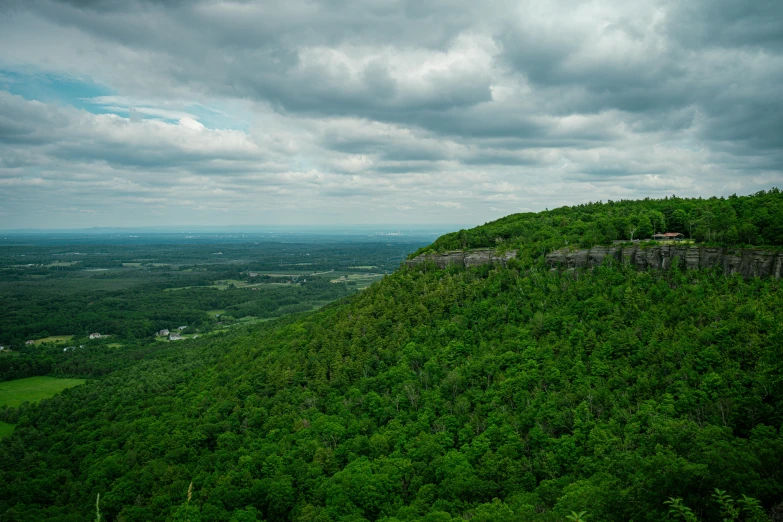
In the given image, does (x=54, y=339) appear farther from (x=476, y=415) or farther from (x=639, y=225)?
(x=639, y=225)

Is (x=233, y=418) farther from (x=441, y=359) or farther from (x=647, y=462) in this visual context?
(x=647, y=462)

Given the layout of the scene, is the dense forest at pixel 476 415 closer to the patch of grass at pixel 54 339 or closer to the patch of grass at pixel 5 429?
the patch of grass at pixel 5 429

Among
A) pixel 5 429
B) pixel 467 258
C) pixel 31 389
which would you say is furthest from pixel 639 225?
pixel 31 389

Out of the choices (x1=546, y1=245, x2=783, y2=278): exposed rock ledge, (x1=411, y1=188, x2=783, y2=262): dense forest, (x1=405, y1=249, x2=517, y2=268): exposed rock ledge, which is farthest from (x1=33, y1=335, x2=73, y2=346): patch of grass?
(x1=546, y1=245, x2=783, y2=278): exposed rock ledge

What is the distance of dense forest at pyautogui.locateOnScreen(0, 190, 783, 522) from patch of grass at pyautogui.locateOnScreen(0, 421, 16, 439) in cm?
234

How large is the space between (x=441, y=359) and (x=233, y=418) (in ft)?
98.8

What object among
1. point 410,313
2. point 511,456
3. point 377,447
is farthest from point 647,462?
point 410,313

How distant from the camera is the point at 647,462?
105 feet

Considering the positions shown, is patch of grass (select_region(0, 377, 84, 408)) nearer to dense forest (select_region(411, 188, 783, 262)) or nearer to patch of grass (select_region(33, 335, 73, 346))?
patch of grass (select_region(33, 335, 73, 346))

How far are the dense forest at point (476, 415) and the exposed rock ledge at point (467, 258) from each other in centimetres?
296

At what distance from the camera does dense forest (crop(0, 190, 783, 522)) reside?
120 feet

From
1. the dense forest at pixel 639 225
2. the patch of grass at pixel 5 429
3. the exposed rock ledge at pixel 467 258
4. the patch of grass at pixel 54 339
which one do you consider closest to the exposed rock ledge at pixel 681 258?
the dense forest at pixel 639 225

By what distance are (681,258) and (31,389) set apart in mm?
139156

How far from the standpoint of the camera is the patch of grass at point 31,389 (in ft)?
338
